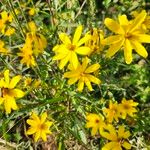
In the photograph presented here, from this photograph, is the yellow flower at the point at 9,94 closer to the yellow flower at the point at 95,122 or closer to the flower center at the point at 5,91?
the flower center at the point at 5,91

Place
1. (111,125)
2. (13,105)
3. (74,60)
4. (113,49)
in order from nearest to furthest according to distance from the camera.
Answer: (113,49) → (74,60) → (13,105) → (111,125)

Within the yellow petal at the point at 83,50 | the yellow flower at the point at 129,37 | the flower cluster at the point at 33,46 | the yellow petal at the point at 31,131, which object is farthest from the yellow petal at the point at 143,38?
the yellow petal at the point at 31,131

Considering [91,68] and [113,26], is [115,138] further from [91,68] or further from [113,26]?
[113,26]

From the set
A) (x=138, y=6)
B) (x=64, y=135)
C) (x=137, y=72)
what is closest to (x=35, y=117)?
(x=64, y=135)

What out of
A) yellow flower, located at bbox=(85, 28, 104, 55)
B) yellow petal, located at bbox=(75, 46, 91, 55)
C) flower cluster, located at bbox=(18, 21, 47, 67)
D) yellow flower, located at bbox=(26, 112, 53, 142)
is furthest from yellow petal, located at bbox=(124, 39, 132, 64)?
yellow flower, located at bbox=(26, 112, 53, 142)

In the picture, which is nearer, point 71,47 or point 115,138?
point 71,47

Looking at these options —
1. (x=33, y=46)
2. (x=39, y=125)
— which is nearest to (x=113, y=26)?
(x=33, y=46)

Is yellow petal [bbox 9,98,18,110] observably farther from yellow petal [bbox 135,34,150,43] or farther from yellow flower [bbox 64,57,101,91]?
yellow petal [bbox 135,34,150,43]
